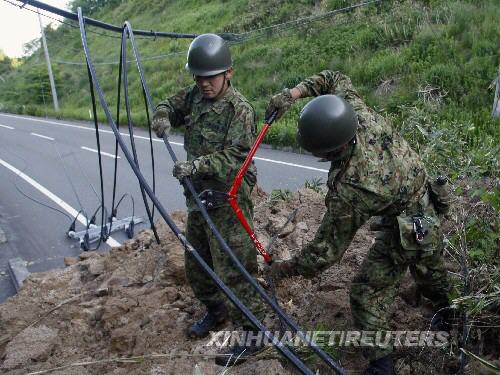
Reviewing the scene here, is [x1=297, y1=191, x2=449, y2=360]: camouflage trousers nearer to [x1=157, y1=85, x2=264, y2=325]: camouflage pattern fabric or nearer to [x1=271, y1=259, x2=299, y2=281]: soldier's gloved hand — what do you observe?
[x1=271, y1=259, x2=299, y2=281]: soldier's gloved hand

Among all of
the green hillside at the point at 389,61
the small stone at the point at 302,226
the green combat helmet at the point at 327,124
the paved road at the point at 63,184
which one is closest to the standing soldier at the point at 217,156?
the green combat helmet at the point at 327,124

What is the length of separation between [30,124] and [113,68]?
7.25 meters

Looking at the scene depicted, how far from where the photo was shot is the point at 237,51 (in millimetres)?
17656

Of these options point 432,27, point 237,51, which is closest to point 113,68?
point 237,51

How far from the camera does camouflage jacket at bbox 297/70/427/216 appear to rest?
241 centimetres

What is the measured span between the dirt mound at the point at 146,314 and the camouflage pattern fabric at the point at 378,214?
41 centimetres

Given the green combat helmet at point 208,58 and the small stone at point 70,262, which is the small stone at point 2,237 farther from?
the green combat helmet at point 208,58

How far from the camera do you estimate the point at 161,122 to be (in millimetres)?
3102

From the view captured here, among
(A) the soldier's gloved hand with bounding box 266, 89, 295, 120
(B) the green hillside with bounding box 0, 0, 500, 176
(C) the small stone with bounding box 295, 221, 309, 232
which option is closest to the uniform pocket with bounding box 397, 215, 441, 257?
(A) the soldier's gloved hand with bounding box 266, 89, 295, 120

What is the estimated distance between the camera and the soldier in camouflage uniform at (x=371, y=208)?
2.39 m

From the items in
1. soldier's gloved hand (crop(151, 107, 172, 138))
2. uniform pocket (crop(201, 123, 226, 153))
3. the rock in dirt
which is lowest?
the rock in dirt

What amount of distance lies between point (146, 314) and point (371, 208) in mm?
2010

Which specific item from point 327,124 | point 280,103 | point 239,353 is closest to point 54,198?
point 239,353

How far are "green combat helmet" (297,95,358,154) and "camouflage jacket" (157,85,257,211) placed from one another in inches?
22.6
